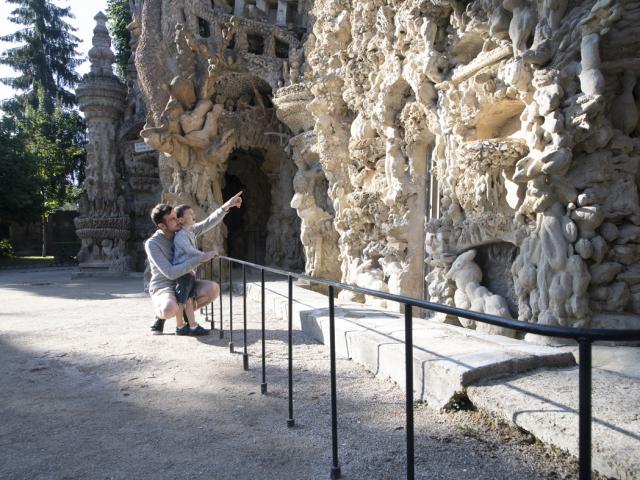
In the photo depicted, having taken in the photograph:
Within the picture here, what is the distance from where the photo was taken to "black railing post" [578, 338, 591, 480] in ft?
3.14

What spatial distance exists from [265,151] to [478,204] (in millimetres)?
9735

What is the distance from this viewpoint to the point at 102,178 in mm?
15430

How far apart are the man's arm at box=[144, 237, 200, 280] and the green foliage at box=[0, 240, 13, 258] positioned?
20.8 metres

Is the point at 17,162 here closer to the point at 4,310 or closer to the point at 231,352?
the point at 4,310

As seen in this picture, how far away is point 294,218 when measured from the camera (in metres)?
13.0

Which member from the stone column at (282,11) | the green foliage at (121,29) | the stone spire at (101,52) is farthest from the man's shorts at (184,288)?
the green foliage at (121,29)

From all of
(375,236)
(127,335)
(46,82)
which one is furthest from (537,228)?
(46,82)

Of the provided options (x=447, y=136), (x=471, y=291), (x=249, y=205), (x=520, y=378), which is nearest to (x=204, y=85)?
(x=249, y=205)

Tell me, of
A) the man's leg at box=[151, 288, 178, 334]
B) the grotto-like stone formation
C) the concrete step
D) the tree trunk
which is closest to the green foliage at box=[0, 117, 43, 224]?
the tree trunk

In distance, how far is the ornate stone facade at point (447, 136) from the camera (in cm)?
384

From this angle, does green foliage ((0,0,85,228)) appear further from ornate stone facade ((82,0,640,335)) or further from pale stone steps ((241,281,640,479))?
pale stone steps ((241,281,640,479))

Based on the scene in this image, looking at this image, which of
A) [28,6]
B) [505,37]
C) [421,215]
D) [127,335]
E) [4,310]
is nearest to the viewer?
[505,37]

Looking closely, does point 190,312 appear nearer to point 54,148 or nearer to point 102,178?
point 102,178

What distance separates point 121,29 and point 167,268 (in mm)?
19852
